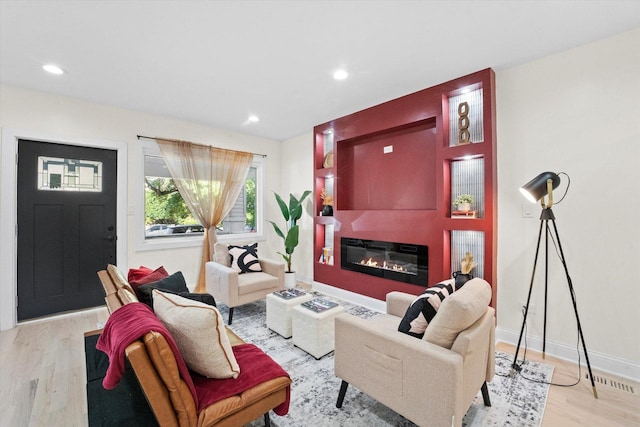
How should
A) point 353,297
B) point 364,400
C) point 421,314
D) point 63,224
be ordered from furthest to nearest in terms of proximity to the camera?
point 353,297
point 63,224
point 364,400
point 421,314

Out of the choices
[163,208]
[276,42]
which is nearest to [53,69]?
[163,208]

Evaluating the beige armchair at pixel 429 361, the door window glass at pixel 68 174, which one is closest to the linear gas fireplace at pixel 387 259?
the beige armchair at pixel 429 361

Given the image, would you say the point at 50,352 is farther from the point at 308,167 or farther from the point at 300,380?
the point at 308,167

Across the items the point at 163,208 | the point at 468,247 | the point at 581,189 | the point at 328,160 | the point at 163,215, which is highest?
the point at 328,160

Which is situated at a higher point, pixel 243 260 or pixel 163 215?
pixel 163 215

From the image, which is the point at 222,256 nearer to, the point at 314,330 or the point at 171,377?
the point at 314,330

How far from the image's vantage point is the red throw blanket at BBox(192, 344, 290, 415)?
4.13 ft

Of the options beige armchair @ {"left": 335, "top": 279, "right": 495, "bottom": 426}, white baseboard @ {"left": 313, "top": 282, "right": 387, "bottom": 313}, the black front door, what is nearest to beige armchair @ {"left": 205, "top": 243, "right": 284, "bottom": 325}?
white baseboard @ {"left": 313, "top": 282, "right": 387, "bottom": 313}

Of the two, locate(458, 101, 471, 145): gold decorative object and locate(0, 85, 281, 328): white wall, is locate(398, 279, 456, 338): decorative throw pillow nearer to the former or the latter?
locate(458, 101, 471, 145): gold decorative object

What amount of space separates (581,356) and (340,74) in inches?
131

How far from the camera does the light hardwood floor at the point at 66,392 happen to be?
171cm

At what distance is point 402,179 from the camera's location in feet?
11.7

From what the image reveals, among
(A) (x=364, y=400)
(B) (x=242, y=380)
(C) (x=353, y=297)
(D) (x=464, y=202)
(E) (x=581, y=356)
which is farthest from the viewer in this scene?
(C) (x=353, y=297)

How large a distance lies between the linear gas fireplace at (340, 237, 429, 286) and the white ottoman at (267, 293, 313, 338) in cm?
115
